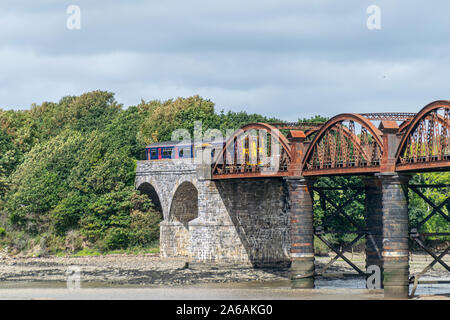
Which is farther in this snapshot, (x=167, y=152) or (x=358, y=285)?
(x=167, y=152)

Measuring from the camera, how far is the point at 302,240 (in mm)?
66125

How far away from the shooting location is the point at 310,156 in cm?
6712

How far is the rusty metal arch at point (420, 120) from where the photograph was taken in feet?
174

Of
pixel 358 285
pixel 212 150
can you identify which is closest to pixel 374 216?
pixel 358 285

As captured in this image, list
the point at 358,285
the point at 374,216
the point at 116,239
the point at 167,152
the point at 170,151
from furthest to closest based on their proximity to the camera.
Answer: the point at 167,152 → the point at 170,151 → the point at 116,239 → the point at 358,285 → the point at 374,216

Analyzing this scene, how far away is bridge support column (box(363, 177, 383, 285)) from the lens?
6725 centimetres

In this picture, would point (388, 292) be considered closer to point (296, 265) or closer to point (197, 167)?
point (296, 265)

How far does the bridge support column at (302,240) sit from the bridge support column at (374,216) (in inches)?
186

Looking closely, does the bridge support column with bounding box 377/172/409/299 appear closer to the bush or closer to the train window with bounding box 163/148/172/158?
the train window with bounding box 163/148/172/158

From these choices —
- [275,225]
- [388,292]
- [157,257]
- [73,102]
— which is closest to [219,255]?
[275,225]

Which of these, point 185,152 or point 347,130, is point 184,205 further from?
point 347,130

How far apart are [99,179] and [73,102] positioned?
41.1m

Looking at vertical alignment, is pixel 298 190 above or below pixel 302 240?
above

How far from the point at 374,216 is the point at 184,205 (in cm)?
3094
